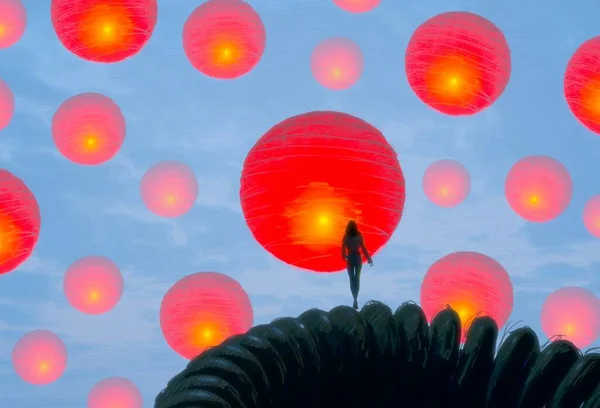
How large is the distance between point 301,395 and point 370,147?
305 centimetres

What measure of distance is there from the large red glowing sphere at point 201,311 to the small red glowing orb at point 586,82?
94.4 inches

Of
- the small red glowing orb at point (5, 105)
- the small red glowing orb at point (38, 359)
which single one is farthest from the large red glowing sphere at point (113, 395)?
the small red glowing orb at point (5, 105)

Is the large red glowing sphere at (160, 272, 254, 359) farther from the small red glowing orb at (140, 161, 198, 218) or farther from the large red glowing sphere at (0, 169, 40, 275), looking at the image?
the small red glowing orb at (140, 161, 198, 218)

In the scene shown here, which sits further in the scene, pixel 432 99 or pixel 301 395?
pixel 432 99

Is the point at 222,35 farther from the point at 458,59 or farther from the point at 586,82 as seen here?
the point at 586,82

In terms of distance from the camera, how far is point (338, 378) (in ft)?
2.69

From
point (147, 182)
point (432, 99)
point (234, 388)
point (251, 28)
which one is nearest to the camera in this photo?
point (234, 388)

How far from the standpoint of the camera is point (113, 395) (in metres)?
5.67

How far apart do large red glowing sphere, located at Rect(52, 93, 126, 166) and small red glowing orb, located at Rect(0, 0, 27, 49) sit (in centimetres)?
75

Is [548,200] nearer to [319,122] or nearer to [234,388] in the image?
[319,122]

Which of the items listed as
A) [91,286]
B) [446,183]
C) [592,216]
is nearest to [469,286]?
[446,183]

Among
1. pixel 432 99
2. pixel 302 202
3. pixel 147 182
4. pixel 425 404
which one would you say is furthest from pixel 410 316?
pixel 147 182

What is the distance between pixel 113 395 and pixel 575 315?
3.19 meters

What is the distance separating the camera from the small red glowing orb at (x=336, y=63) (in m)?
5.69
